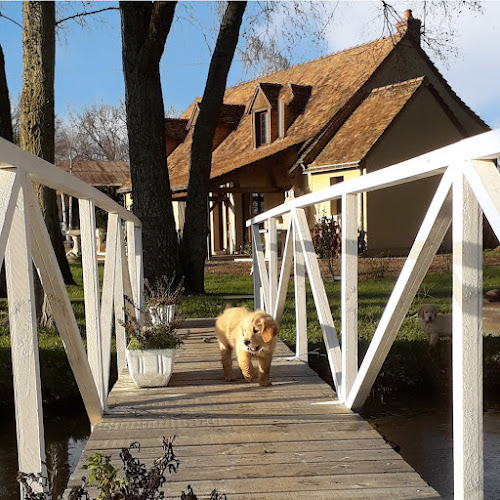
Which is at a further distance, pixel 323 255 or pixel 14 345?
pixel 323 255

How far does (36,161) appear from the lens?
2113 millimetres

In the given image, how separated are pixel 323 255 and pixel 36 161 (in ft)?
39.6

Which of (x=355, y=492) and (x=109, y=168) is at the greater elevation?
(x=109, y=168)

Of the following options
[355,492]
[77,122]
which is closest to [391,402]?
[355,492]

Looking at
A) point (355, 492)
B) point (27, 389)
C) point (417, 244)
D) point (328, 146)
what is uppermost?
point (328, 146)

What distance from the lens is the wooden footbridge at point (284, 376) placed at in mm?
1841

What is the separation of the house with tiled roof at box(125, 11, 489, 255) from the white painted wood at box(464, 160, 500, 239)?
14.3m

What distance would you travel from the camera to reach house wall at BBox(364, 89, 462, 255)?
16625mm

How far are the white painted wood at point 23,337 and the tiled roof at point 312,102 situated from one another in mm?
16057

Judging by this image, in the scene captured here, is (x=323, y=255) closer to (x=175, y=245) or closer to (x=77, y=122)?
(x=175, y=245)

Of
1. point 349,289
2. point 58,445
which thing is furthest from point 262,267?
point 349,289

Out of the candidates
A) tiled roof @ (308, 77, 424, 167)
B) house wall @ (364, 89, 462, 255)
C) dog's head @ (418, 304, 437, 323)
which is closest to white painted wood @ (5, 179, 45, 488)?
dog's head @ (418, 304, 437, 323)

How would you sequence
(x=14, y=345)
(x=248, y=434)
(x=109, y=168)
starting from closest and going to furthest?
(x=14, y=345)
(x=248, y=434)
(x=109, y=168)

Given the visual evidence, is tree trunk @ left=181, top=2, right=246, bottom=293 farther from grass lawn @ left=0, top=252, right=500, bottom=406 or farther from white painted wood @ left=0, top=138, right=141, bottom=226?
white painted wood @ left=0, top=138, right=141, bottom=226
